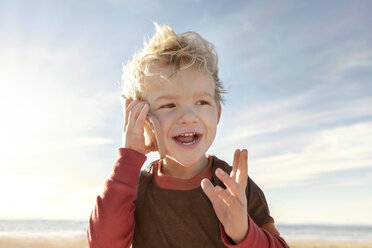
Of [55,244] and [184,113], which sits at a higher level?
[184,113]

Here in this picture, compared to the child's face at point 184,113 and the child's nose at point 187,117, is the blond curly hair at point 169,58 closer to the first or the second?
the child's face at point 184,113

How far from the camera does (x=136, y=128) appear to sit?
8.13ft

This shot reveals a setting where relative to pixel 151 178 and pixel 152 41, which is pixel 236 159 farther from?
pixel 152 41

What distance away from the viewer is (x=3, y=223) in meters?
26.7

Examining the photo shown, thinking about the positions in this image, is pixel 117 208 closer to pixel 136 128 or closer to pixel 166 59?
pixel 136 128

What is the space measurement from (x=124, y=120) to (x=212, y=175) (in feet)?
2.62

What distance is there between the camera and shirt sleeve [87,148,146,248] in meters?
2.24

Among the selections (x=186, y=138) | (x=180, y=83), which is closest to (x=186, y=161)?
(x=186, y=138)

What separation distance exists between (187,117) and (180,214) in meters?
0.72

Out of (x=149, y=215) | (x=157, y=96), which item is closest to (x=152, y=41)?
(x=157, y=96)

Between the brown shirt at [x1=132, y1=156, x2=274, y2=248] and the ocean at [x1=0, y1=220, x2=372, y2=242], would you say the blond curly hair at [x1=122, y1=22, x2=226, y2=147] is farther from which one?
the ocean at [x1=0, y1=220, x2=372, y2=242]

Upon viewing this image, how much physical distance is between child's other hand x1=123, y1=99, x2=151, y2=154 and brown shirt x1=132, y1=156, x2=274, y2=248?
365 mm

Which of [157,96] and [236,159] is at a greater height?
[157,96]

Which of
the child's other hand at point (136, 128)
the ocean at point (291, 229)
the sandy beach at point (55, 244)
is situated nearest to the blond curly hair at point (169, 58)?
the child's other hand at point (136, 128)
